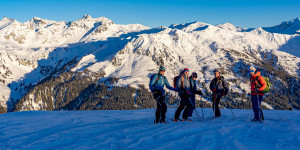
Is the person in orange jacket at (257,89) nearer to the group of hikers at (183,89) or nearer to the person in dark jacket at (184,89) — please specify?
the group of hikers at (183,89)

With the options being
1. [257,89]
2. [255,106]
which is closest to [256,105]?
[255,106]

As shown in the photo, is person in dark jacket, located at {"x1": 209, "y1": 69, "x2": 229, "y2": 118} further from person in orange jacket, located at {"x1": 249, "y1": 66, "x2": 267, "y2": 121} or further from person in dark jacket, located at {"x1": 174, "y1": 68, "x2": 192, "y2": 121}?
person in dark jacket, located at {"x1": 174, "y1": 68, "x2": 192, "y2": 121}

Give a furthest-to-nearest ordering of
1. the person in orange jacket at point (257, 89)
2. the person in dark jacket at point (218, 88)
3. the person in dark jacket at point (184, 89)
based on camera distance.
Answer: the person in dark jacket at point (218, 88), the person in dark jacket at point (184, 89), the person in orange jacket at point (257, 89)

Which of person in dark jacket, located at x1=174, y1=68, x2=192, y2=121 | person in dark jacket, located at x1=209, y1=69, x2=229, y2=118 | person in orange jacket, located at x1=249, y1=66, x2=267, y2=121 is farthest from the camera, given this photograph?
person in dark jacket, located at x1=209, y1=69, x2=229, y2=118

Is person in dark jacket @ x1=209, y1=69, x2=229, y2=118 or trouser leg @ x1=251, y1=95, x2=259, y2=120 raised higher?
person in dark jacket @ x1=209, y1=69, x2=229, y2=118

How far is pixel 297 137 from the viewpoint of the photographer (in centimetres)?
782

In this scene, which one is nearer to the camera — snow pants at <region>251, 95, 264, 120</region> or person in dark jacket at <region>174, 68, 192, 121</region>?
snow pants at <region>251, 95, 264, 120</region>

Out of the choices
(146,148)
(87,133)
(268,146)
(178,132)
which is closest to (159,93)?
(178,132)

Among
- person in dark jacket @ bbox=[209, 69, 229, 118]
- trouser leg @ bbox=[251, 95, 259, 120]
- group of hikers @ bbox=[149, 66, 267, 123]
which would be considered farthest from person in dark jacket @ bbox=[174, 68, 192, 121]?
trouser leg @ bbox=[251, 95, 259, 120]

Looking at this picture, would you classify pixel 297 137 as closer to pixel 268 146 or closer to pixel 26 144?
pixel 268 146

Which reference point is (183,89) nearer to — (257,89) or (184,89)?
(184,89)

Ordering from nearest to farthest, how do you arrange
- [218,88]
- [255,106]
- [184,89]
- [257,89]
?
[257,89], [255,106], [184,89], [218,88]

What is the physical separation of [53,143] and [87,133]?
183cm

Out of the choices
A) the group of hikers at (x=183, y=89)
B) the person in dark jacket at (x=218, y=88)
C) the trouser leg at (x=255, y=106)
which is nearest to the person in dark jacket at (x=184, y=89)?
the group of hikers at (x=183, y=89)
